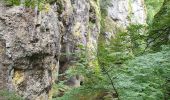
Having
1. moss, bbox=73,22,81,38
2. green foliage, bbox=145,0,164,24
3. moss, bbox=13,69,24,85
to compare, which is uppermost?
green foliage, bbox=145,0,164,24

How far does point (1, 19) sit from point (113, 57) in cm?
866

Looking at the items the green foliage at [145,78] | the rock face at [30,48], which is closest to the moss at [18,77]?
the rock face at [30,48]

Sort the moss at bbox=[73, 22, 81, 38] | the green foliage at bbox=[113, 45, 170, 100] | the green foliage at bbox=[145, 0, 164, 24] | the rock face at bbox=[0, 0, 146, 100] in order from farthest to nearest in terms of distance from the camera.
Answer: the green foliage at bbox=[145, 0, 164, 24], the moss at bbox=[73, 22, 81, 38], the rock face at bbox=[0, 0, 146, 100], the green foliage at bbox=[113, 45, 170, 100]

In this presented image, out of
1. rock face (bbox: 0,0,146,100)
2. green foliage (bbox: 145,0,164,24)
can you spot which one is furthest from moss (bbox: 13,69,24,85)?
green foliage (bbox: 145,0,164,24)

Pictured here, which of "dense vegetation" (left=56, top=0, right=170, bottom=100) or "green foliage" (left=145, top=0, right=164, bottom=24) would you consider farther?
"green foliage" (left=145, top=0, right=164, bottom=24)

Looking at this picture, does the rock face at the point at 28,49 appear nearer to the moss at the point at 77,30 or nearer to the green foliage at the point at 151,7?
the moss at the point at 77,30

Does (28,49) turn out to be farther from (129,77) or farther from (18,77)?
(129,77)

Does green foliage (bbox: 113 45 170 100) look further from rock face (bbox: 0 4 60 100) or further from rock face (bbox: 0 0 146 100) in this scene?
rock face (bbox: 0 4 60 100)

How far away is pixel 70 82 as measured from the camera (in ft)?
60.3

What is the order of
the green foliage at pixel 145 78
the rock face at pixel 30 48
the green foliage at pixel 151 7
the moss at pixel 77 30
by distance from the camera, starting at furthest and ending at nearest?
the green foliage at pixel 151 7 → the moss at pixel 77 30 → the rock face at pixel 30 48 → the green foliage at pixel 145 78

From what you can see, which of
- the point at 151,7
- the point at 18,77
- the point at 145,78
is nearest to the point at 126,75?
the point at 145,78

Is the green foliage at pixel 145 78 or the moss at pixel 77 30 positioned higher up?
the moss at pixel 77 30

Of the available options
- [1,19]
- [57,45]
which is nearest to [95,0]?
[57,45]

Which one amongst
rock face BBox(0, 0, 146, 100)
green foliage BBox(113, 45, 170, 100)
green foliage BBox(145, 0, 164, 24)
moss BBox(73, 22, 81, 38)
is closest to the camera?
green foliage BBox(113, 45, 170, 100)
